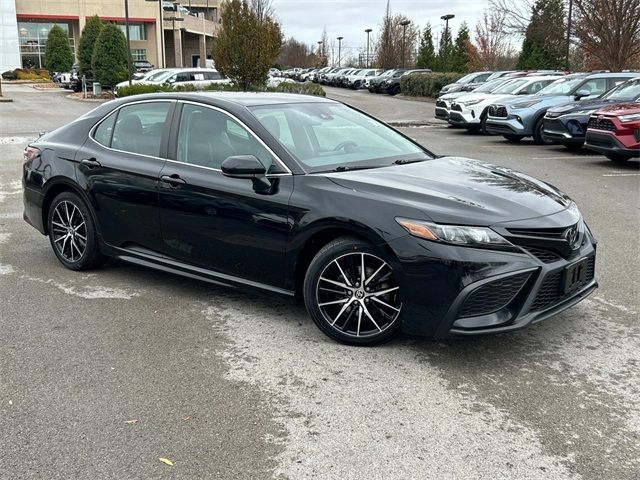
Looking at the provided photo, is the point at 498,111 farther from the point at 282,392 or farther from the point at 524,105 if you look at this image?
the point at 282,392

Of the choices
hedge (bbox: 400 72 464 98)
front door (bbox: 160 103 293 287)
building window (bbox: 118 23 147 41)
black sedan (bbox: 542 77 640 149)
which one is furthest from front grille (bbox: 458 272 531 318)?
building window (bbox: 118 23 147 41)

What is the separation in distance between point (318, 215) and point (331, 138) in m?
0.99

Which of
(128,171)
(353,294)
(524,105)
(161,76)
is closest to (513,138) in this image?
(524,105)

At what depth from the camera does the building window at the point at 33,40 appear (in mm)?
69688

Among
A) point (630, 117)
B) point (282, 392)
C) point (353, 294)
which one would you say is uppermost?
point (630, 117)

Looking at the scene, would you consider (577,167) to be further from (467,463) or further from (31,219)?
(467,463)

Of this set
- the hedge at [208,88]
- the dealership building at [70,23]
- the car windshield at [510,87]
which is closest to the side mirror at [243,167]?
the car windshield at [510,87]

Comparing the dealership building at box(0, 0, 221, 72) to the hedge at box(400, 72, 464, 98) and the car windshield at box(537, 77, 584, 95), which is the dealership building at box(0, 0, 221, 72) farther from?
the car windshield at box(537, 77, 584, 95)

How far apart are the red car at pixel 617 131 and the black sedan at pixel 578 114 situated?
147 cm

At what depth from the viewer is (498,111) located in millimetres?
16859

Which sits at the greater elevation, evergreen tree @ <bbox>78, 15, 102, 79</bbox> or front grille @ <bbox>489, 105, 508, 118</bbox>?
evergreen tree @ <bbox>78, 15, 102, 79</bbox>

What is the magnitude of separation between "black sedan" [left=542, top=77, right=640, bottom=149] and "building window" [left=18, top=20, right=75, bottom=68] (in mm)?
65170

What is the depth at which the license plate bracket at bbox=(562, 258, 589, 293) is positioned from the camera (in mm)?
4047

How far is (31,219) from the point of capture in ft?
20.4
